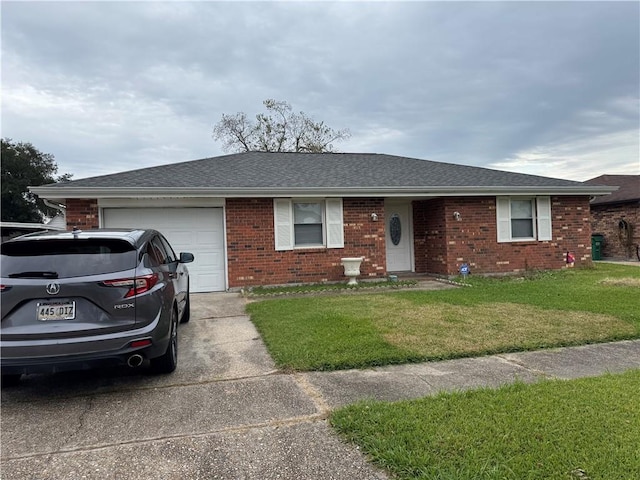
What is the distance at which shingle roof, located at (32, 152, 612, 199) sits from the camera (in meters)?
10.1

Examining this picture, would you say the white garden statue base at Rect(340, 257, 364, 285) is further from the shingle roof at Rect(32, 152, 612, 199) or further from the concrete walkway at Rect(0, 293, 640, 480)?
the concrete walkway at Rect(0, 293, 640, 480)

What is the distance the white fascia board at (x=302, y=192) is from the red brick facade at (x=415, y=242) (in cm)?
39

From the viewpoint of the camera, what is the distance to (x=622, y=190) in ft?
63.7

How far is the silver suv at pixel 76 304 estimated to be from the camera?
3510 mm

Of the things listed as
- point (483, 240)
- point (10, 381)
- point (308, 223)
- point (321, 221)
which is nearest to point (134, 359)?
point (10, 381)

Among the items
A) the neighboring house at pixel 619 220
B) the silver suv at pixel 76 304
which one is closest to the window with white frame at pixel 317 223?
the silver suv at pixel 76 304

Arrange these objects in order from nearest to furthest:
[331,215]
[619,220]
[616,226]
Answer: [331,215] → [619,220] → [616,226]

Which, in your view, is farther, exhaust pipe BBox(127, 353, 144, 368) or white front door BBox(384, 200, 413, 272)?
white front door BBox(384, 200, 413, 272)

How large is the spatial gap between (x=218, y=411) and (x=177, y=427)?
376mm

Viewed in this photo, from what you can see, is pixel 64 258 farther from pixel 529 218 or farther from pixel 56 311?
pixel 529 218

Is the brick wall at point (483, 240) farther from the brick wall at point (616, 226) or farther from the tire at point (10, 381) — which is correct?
the tire at point (10, 381)

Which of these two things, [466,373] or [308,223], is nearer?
[466,373]

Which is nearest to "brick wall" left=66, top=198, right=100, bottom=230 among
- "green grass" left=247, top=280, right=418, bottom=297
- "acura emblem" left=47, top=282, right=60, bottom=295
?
"green grass" left=247, top=280, right=418, bottom=297

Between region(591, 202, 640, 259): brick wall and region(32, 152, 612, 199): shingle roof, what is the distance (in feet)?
25.5
